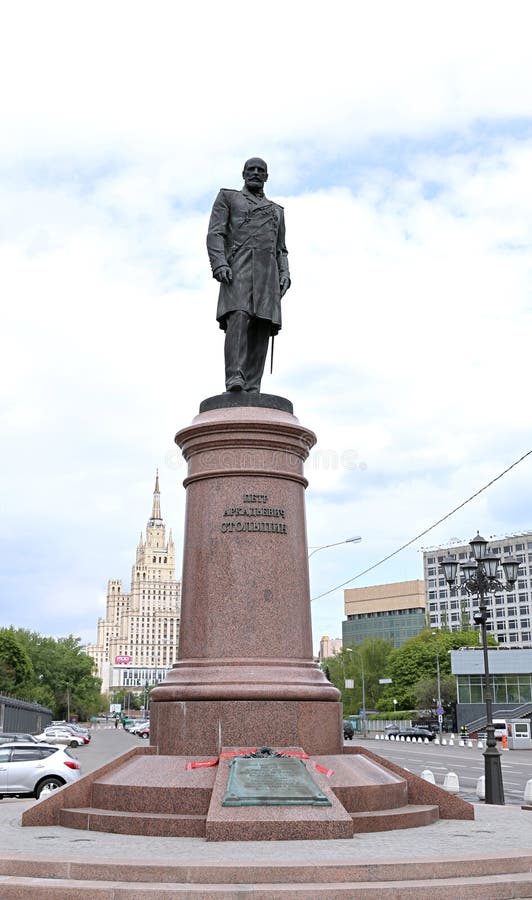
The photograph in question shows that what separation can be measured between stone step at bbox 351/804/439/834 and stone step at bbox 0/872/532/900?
203cm

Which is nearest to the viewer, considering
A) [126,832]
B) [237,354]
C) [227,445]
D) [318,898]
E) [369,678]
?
[318,898]

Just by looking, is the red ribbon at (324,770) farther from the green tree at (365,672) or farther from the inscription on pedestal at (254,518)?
the green tree at (365,672)

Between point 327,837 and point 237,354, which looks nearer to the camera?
point 327,837

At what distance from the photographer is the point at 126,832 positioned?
29.4 feet

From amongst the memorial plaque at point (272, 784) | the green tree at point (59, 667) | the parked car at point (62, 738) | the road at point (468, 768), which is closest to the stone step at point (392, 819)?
the memorial plaque at point (272, 784)

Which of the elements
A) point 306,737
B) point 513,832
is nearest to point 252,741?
point 306,737

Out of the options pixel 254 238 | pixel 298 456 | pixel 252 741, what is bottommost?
pixel 252 741

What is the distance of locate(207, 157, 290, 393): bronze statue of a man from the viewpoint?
12.7 meters

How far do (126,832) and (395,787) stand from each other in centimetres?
289

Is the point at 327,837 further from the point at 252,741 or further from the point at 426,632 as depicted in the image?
the point at 426,632

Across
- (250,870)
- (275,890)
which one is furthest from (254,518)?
(275,890)

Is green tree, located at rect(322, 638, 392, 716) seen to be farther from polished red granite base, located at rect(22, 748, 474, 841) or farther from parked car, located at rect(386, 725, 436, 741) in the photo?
polished red granite base, located at rect(22, 748, 474, 841)

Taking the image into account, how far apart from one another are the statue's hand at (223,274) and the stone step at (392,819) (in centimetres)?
680

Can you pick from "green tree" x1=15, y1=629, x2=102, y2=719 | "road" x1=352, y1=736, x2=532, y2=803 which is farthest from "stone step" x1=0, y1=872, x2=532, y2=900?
"green tree" x1=15, y1=629, x2=102, y2=719
